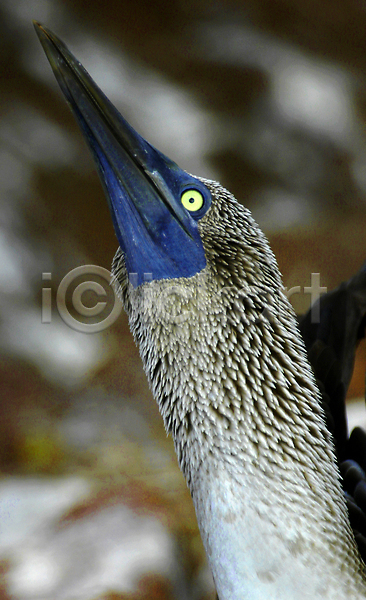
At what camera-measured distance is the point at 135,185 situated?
1.21ft

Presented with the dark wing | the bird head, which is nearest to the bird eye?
the bird head

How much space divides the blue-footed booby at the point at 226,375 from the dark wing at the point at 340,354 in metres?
0.20

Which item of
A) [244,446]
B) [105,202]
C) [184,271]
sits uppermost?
[105,202]

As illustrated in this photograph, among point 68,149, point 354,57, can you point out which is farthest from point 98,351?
point 354,57

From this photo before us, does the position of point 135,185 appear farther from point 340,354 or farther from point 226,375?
point 340,354

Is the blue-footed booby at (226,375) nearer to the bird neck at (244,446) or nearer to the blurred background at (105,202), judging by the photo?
the bird neck at (244,446)

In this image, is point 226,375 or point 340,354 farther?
point 340,354

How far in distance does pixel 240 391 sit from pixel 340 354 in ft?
0.99

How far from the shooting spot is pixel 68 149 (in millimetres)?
694

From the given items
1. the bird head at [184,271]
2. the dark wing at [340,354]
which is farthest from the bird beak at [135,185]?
the dark wing at [340,354]

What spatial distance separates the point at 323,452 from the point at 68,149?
0.53 m

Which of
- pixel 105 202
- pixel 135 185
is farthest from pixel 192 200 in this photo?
pixel 105 202

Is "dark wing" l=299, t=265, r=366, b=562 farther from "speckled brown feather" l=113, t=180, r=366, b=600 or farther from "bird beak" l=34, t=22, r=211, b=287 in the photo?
"bird beak" l=34, t=22, r=211, b=287

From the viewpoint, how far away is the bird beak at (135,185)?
350mm
